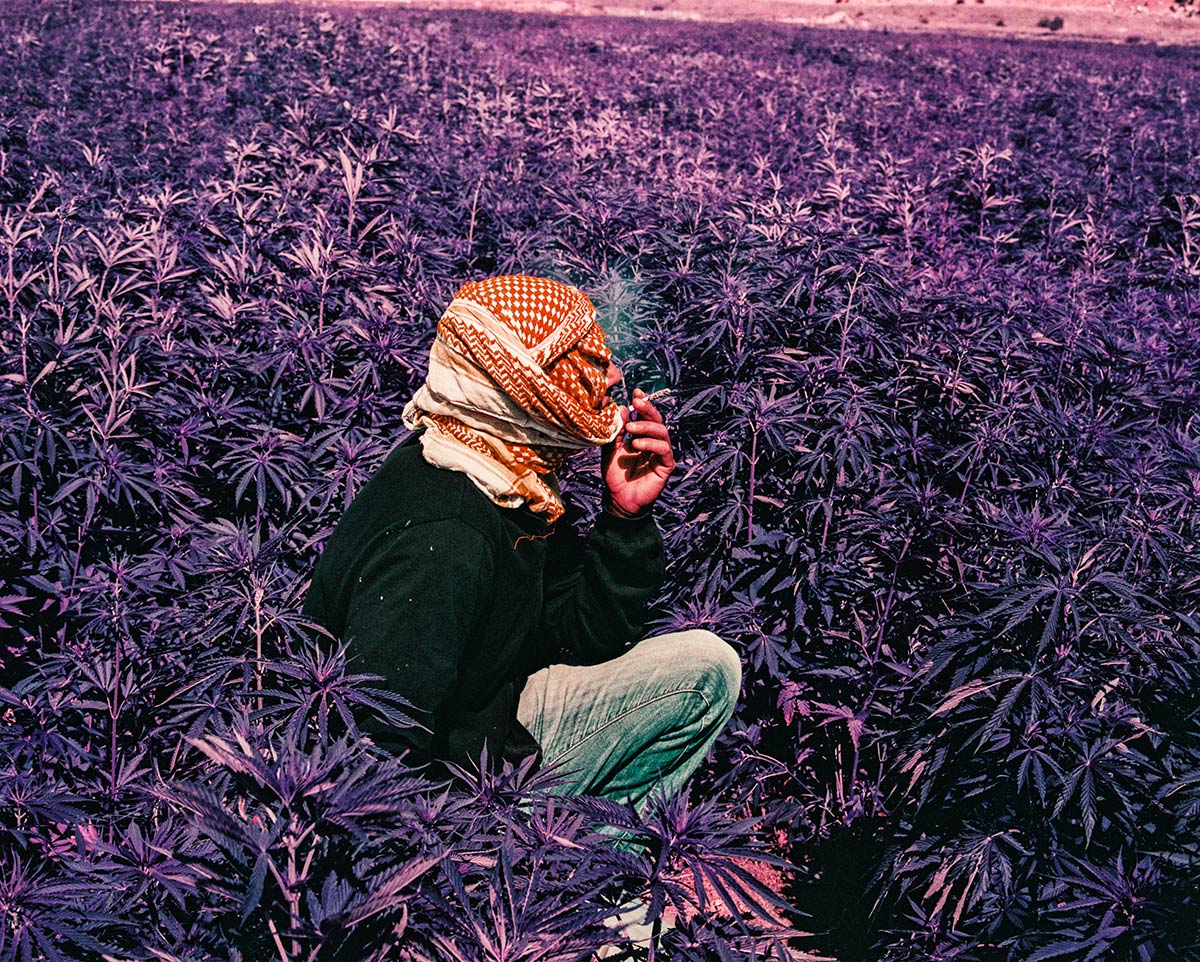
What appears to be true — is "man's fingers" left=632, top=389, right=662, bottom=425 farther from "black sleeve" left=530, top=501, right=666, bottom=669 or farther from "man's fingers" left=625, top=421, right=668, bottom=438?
"black sleeve" left=530, top=501, right=666, bottom=669

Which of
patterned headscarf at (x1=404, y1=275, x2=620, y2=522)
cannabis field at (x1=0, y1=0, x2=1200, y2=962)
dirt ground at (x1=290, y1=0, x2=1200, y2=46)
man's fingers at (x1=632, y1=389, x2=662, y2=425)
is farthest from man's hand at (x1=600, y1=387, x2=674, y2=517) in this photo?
dirt ground at (x1=290, y1=0, x2=1200, y2=46)

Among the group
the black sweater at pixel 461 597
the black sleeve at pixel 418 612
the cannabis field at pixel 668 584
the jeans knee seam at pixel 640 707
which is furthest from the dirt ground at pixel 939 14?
the black sleeve at pixel 418 612

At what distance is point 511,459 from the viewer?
201 cm

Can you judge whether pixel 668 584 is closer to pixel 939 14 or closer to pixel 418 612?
pixel 418 612

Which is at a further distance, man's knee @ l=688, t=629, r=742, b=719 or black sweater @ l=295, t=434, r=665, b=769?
man's knee @ l=688, t=629, r=742, b=719

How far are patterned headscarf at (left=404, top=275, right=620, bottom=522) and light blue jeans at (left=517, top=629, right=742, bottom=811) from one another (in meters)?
0.48

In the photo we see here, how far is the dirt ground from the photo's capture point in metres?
35.3

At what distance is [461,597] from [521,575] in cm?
28

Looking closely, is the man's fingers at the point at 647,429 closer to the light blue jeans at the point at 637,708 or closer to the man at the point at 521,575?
the man at the point at 521,575

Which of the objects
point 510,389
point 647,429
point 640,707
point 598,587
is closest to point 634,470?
point 647,429

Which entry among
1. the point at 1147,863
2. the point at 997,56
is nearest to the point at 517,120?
the point at 1147,863

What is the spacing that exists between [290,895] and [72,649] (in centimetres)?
149

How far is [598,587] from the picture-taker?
227 cm

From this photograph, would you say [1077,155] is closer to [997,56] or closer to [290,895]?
[290,895]
